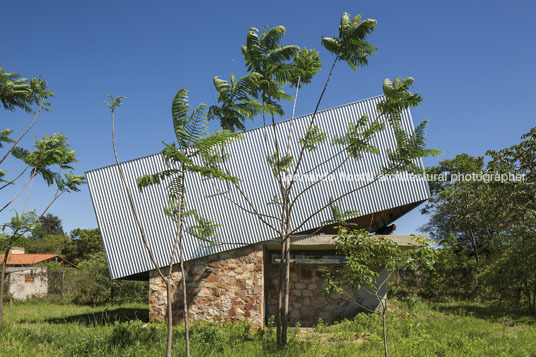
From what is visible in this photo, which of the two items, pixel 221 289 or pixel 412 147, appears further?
pixel 221 289

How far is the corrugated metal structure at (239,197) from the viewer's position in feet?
41.1

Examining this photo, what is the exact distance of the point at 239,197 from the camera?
12.7 meters

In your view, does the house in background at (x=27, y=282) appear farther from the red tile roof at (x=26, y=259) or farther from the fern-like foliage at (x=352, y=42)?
the fern-like foliage at (x=352, y=42)

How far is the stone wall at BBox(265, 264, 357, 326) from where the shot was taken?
1371 centimetres

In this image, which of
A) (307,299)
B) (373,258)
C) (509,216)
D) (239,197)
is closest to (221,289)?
(239,197)

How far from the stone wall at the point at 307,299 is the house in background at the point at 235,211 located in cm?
143

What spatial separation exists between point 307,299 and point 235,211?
4267mm

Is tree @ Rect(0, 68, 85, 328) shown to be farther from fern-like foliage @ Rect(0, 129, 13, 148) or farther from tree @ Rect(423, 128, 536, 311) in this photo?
tree @ Rect(423, 128, 536, 311)

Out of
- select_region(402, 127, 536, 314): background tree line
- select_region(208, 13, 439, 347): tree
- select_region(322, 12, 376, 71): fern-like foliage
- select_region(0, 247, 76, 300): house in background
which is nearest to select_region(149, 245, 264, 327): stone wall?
select_region(208, 13, 439, 347): tree

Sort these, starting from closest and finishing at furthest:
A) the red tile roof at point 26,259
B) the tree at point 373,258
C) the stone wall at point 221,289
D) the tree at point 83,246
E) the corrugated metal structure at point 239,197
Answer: the tree at point 373,258, the stone wall at point 221,289, the corrugated metal structure at point 239,197, the red tile roof at point 26,259, the tree at point 83,246

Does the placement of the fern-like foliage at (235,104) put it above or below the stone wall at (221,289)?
above

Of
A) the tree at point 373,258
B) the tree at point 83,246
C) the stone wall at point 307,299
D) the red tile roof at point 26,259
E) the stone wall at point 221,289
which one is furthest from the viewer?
the tree at point 83,246

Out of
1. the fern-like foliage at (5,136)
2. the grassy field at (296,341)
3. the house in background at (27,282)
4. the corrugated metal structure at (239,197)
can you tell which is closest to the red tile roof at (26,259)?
the house in background at (27,282)

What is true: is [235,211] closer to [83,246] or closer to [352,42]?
[352,42]
